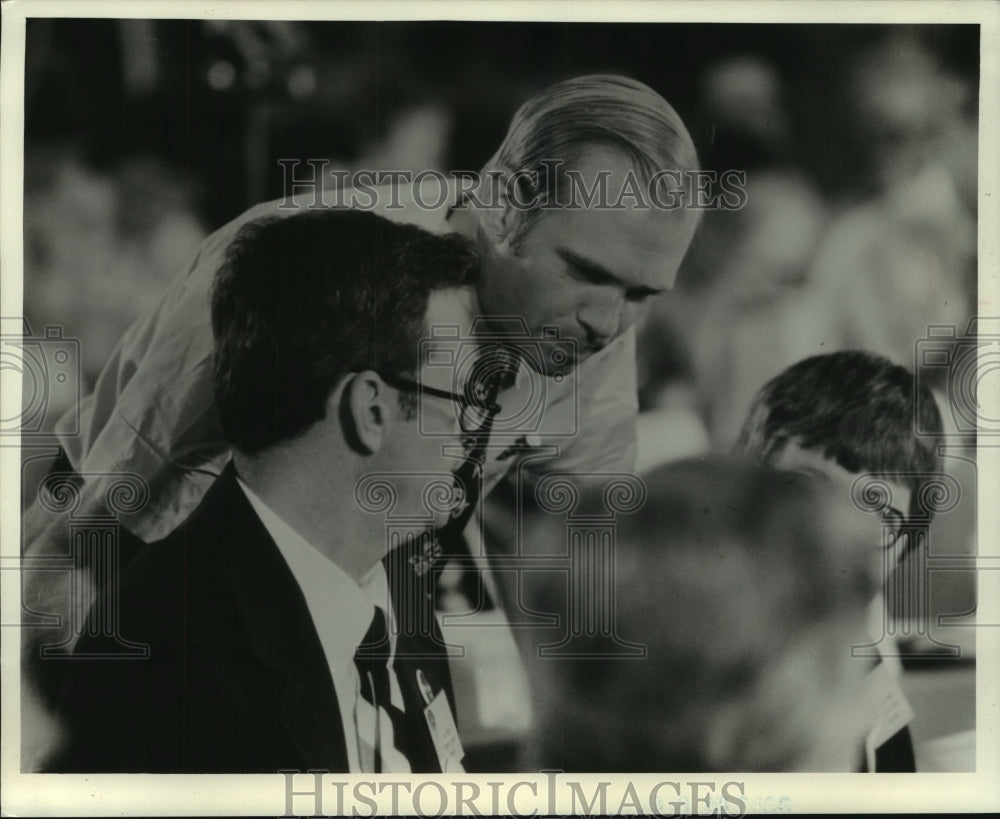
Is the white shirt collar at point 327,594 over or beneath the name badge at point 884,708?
over

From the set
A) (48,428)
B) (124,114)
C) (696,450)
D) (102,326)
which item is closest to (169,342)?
(102,326)

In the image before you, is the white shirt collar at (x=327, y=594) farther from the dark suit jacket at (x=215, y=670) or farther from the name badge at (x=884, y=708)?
the name badge at (x=884, y=708)

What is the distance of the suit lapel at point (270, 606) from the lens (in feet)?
9.05

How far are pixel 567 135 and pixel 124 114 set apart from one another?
138 centimetres

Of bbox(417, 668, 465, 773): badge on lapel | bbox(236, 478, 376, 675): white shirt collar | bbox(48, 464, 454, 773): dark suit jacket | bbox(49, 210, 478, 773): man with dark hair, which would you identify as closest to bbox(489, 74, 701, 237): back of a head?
bbox(49, 210, 478, 773): man with dark hair

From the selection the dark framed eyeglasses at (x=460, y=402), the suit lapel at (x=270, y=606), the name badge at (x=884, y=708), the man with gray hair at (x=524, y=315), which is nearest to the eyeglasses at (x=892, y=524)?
the name badge at (x=884, y=708)

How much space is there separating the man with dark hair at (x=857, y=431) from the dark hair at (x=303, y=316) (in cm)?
115

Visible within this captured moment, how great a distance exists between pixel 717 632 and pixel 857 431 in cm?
77

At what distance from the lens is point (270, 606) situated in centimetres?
276

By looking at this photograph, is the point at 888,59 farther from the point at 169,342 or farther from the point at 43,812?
the point at 43,812

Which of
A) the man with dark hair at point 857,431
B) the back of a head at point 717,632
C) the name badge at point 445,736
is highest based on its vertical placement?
the man with dark hair at point 857,431

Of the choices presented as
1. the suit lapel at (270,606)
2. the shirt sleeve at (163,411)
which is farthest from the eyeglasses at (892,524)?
the shirt sleeve at (163,411)

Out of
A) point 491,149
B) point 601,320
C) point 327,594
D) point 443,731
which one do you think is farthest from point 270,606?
point 491,149

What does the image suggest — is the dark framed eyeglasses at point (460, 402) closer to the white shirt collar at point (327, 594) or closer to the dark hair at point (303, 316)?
the dark hair at point (303, 316)
